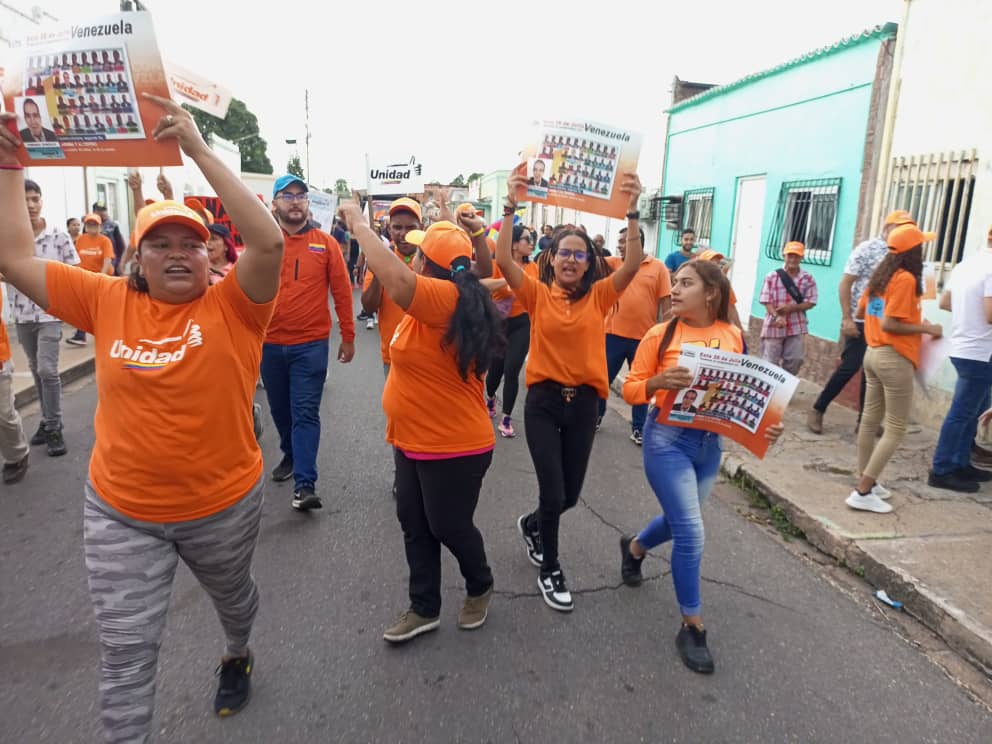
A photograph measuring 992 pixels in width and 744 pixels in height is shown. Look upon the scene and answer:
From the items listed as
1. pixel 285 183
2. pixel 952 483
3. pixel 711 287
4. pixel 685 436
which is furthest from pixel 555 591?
pixel 952 483

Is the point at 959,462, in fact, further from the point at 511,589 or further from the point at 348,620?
the point at 348,620

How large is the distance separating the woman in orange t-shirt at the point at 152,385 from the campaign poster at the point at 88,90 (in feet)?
0.46

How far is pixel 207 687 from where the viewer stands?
278 centimetres

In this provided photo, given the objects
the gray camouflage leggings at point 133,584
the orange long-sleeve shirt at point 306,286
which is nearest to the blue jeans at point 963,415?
the orange long-sleeve shirt at point 306,286

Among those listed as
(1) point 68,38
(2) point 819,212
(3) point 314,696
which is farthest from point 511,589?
(2) point 819,212

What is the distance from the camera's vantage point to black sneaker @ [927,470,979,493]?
17.1 feet

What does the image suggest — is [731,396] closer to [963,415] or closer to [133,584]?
[133,584]

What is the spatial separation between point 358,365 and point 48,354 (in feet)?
14.1

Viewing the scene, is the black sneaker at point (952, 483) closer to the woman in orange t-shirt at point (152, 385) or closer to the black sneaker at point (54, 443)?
the woman in orange t-shirt at point (152, 385)

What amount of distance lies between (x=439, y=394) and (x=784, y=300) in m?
5.39

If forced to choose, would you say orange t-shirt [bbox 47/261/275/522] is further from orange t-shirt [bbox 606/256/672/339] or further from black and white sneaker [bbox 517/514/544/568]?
orange t-shirt [bbox 606/256/672/339]

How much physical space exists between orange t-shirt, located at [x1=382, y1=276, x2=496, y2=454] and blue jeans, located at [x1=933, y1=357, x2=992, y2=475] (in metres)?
4.06

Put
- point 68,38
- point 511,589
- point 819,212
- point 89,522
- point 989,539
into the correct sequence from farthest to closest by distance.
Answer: point 819,212, point 989,539, point 511,589, point 68,38, point 89,522

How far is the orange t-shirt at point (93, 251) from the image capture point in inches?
332
